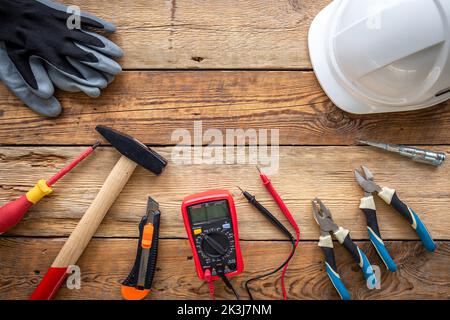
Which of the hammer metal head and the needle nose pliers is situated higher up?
the hammer metal head

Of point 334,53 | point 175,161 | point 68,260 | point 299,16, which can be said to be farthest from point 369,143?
point 68,260

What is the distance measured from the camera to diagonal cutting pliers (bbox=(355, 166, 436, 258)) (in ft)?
2.81

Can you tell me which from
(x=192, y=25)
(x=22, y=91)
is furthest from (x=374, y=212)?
(x=22, y=91)

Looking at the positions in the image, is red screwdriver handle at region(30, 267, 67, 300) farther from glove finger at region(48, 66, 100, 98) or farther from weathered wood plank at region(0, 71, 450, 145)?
glove finger at region(48, 66, 100, 98)

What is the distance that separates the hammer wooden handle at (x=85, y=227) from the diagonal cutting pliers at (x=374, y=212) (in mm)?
533

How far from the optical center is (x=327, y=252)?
2.83 feet

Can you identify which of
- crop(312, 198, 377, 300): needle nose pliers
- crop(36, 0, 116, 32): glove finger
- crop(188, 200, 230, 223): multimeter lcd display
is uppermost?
crop(36, 0, 116, 32): glove finger

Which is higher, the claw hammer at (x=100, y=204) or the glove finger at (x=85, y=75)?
the glove finger at (x=85, y=75)

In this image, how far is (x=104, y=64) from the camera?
826 millimetres

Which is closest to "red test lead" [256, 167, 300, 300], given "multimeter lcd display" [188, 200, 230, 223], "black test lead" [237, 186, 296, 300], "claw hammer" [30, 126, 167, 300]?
"black test lead" [237, 186, 296, 300]

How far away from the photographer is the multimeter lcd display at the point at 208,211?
81 cm

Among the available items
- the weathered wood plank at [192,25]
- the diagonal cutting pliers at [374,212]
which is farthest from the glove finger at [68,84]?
the diagonal cutting pliers at [374,212]

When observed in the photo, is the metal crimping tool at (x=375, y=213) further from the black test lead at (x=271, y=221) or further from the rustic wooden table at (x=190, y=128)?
the black test lead at (x=271, y=221)

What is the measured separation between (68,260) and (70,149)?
25cm
